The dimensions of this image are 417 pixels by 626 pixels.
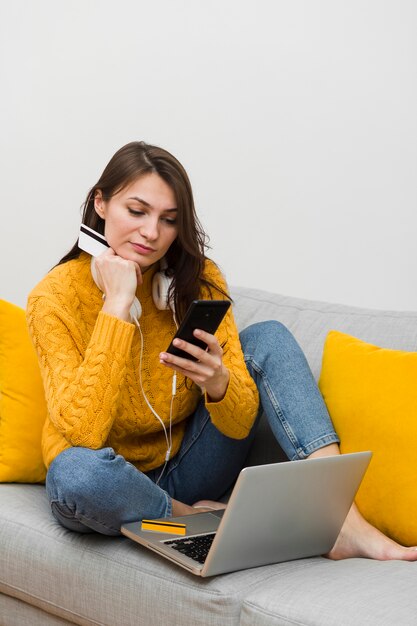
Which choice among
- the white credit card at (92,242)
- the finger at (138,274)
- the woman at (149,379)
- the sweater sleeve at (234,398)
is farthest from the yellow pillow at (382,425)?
the white credit card at (92,242)

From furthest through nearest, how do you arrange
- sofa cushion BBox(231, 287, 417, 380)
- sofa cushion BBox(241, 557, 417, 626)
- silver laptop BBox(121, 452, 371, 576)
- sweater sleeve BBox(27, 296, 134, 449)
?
1. sofa cushion BBox(231, 287, 417, 380)
2. sweater sleeve BBox(27, 296, 134, 449)
3. silver laptop BBox(121, 452, 371, 576)
4. sofa cushion BBox(241, 557, 417, 626)

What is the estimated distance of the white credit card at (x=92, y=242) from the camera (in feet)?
6.44

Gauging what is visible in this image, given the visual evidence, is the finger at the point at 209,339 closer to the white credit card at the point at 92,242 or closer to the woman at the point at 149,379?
the woman at the point at 149,379

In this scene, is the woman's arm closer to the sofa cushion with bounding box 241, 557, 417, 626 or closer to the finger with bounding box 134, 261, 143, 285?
the finger with bounding box 134, 261, 143, 285

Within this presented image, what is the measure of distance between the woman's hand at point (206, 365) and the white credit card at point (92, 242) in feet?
1.16

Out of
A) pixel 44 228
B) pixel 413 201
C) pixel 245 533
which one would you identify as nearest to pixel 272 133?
pixel 413 201

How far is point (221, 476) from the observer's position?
6.71 feet

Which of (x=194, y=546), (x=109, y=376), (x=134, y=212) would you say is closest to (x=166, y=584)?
(x=194, y=546)

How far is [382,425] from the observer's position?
1.82m

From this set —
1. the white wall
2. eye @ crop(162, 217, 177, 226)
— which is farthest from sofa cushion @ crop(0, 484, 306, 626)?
the white wall

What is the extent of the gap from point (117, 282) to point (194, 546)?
0.57 metres

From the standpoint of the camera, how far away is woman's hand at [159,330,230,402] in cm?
172

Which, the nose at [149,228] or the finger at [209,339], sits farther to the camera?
the nose at [149,228]

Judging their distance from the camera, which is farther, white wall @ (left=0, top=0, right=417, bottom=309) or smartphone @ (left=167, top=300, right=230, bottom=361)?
white wall @ (left=0, top=0, right=417, bottom=309)
